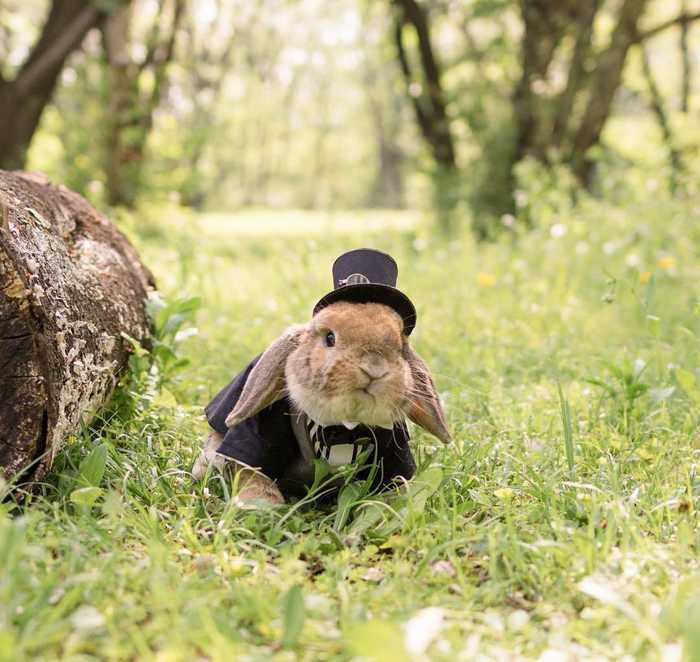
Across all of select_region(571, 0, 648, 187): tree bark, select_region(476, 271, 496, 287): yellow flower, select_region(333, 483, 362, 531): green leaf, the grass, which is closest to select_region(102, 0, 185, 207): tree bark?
select_region(571, 0, 648, 187): tree bark

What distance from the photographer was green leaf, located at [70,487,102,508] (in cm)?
240

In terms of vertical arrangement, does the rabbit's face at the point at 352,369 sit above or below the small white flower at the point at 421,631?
above

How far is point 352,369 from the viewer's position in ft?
7.68

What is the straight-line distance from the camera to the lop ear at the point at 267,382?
2.58 meters

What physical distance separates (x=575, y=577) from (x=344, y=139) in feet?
Answer: 163

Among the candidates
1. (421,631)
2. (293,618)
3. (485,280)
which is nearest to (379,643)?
(421,631)

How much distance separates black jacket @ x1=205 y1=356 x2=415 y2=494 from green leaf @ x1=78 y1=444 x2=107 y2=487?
38cm

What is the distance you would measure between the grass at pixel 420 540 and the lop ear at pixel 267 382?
250mm

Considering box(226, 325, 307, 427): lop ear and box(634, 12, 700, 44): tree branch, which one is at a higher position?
box(634, 12, 700, 44): tree branch

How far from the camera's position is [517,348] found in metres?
4.66

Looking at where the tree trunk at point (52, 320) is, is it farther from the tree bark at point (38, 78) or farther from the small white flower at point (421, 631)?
the tree bark at point (38, 78)

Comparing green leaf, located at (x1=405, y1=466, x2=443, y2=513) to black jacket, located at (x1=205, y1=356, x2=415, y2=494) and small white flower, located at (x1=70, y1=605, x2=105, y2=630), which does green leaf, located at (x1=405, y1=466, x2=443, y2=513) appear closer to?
black jacket, located at (x1=205, y1=356, x2=415, y2=494)

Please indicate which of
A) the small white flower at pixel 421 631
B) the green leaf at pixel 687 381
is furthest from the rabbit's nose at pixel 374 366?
the green leaf at pixel 687 381

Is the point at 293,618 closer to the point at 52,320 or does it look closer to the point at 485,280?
the point at 52,320
